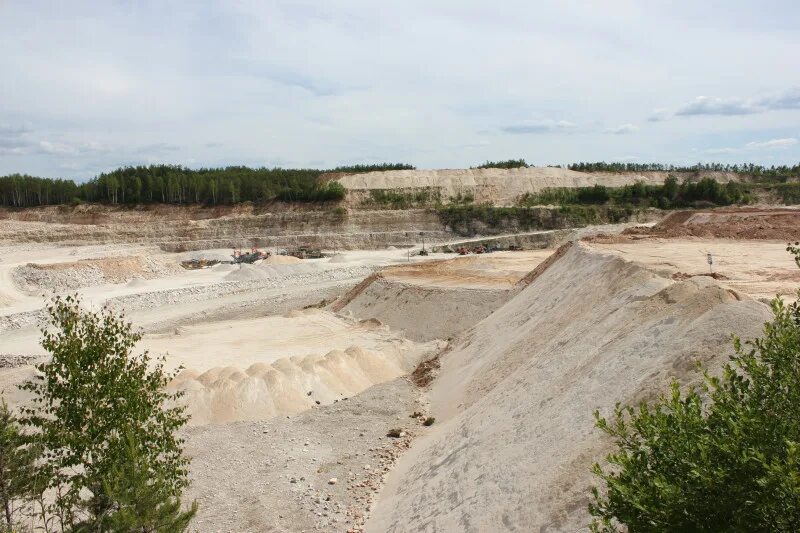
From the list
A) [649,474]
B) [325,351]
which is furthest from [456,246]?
[649,474]

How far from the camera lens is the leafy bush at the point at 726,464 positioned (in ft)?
18.8

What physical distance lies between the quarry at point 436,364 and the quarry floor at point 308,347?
98 mm

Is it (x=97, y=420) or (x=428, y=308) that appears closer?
(x=97, y=420)

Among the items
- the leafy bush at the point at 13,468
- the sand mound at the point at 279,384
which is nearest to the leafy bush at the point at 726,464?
the leafy bush at the point at 13,468

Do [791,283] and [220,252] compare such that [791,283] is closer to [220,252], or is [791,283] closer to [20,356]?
[20,356]

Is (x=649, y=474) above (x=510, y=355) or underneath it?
above

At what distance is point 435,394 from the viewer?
23.2m

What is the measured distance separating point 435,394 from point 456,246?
50441 mm

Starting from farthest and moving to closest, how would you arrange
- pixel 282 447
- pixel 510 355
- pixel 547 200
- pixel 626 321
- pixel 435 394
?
pixel 547 200 < pixel 435 394 < pixel 510 355 < pixel 282 447 < pixel 626 321

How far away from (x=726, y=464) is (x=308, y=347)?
26618 millimetres

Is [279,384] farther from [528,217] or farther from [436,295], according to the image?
[528,217]

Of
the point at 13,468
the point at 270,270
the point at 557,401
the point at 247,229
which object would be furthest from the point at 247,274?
the point at 13,468

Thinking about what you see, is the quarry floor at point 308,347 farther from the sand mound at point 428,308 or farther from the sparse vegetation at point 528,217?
the sparse vegetation at point 528,217

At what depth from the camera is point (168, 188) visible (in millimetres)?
95938
